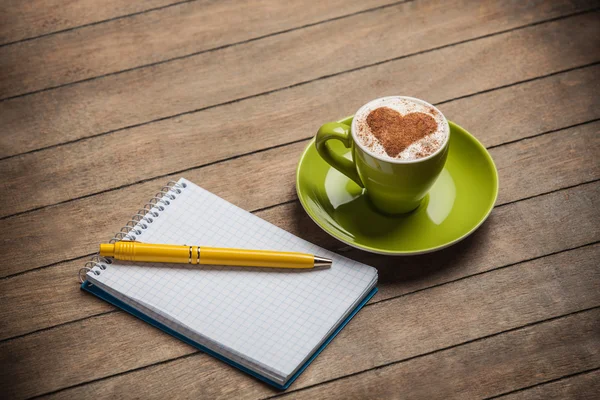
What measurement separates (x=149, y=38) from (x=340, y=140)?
0.53 metres

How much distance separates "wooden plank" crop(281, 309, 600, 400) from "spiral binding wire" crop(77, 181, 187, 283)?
13.0 inches

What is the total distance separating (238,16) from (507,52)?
53 centimetres

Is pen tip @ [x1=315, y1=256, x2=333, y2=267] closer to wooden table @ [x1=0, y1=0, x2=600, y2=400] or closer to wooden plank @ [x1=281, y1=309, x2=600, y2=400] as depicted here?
wooden table @ [x1=0, y1=0, x2=600, y2=400]

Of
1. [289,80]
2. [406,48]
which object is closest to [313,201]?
[289,80]

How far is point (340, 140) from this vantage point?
3.28 ft

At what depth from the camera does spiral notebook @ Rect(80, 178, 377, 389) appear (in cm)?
90

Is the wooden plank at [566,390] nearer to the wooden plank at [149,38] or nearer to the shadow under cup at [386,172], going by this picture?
the shadow under cup at [386,172]

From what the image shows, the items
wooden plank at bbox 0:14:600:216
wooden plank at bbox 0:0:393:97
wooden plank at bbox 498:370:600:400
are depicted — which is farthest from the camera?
wooden plank at bbox 0:0:393:97

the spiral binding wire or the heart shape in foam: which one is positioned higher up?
the heart shape in foam

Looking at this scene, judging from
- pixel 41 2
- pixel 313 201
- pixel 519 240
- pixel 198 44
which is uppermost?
pixel 41 2

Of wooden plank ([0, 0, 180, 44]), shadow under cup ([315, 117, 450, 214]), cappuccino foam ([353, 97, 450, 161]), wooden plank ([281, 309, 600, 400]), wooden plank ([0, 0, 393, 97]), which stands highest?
wooden plank ([0, 0, 180, 44])

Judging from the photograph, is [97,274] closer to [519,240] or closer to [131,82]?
[131,82]

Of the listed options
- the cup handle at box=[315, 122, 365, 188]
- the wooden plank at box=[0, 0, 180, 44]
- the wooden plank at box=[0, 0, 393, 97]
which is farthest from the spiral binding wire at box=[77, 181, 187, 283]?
the wooden plank at box=[0, 0, 180, 44]

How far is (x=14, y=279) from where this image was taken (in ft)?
3.33
